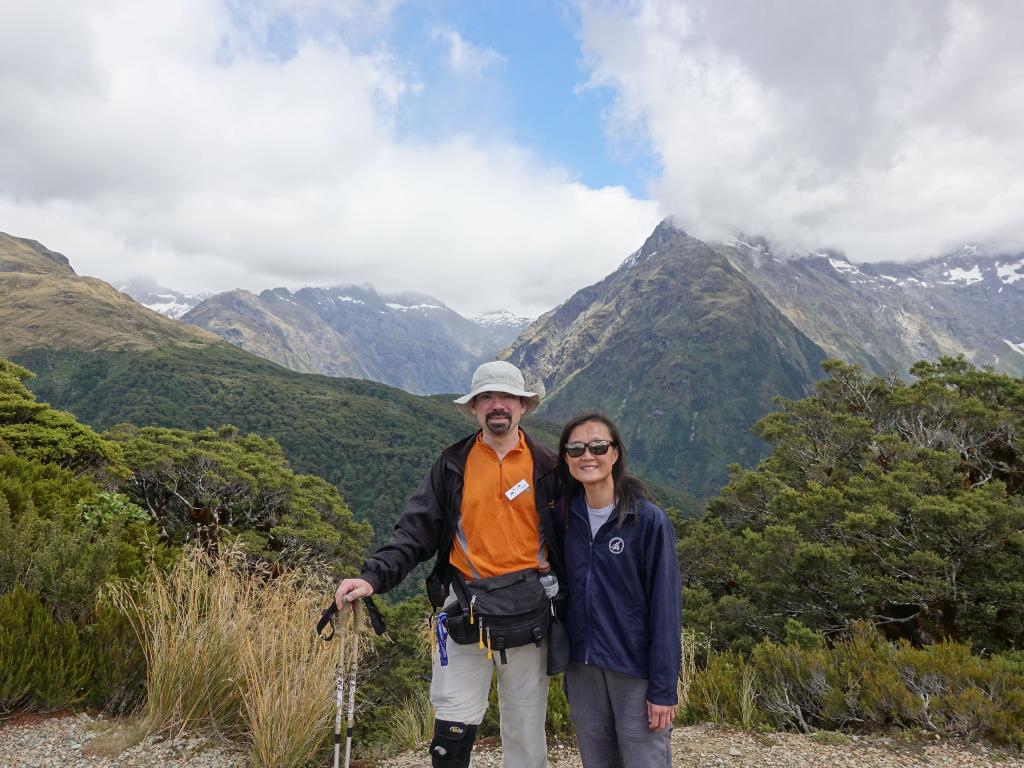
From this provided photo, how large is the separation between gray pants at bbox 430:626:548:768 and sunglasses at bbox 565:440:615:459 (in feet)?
3.40

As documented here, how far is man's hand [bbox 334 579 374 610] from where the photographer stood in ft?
9.39

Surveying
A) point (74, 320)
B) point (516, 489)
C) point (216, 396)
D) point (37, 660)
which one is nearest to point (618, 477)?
point (516, 489)

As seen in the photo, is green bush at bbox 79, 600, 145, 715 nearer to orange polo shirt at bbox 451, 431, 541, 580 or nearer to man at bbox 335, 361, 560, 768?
man at bbox 335, 361, 560, 768

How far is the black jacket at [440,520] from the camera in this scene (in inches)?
122

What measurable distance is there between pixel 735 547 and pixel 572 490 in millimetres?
15294

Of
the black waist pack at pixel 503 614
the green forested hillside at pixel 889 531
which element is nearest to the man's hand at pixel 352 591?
the black waist pack at pixel 503 614

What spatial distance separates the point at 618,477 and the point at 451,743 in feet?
5.30

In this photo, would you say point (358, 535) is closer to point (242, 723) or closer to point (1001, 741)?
point (242, 723)

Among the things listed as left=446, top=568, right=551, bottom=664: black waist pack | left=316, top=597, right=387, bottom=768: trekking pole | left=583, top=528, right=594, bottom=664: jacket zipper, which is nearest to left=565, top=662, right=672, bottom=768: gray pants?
left=583, top=528, right=594, bottom=664: jacket zipper

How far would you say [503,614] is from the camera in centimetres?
285

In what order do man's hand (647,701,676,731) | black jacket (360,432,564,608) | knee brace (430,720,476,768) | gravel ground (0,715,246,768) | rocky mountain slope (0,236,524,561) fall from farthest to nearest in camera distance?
rocky mountain slope (0,236,524,561), gravel ground (0,715,246,768), black jacket (360,432,564,608), knee brace (430,720,476,768), man's hand (647,701,676,731)

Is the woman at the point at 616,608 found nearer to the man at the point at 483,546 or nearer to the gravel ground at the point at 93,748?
the man at the point at 483,546

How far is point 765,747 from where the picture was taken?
4.04 meters

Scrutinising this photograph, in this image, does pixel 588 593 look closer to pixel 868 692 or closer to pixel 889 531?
pixel 868 692
